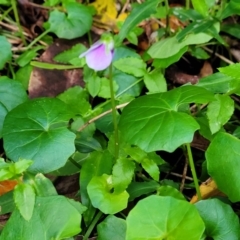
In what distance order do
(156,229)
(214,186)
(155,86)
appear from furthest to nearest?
(155,86), (214,186), (156,229)

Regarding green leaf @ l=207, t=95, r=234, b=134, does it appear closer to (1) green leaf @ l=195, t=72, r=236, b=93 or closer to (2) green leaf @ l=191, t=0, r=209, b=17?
(1) green leaf @ l=195, t=72, r=236, b=93

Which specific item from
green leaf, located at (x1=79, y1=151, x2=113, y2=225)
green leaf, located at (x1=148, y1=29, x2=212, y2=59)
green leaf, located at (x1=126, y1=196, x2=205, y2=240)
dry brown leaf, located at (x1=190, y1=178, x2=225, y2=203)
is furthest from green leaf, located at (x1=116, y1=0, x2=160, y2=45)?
green leaf, located at (x1=126, y1=196, x2=205, y2=240)

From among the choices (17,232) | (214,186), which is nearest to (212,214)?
(214,186)

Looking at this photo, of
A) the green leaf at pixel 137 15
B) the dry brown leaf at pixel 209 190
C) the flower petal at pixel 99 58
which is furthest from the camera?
the green leaf at pixel 137 15

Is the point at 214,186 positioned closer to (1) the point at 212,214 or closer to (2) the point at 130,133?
(1) the point at 212,214

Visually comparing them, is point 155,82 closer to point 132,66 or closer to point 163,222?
point 132,66

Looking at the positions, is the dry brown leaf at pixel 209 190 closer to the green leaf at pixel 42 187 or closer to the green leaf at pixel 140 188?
the green leaf at pixel 140 188

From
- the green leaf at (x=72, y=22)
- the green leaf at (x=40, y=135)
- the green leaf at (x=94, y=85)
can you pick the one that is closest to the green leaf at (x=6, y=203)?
the green leaf at (x=40, y=135)
